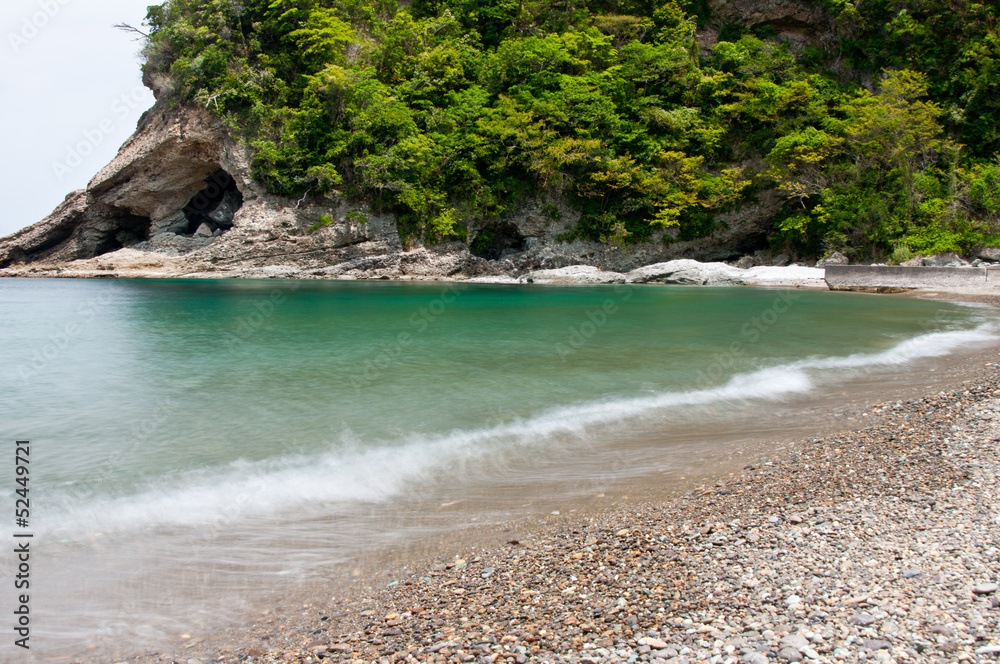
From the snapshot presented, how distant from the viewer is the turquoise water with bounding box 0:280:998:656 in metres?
4.01

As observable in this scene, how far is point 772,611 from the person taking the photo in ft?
8.59

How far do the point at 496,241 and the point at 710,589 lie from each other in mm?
34430

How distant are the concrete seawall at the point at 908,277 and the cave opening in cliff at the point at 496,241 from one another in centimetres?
1793

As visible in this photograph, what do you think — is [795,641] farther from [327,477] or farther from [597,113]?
[597,113]

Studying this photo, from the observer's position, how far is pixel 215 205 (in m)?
42.0

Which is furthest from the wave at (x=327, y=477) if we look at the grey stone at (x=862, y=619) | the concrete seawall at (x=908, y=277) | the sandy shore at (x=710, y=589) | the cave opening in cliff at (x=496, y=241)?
the cave opening in cliff at (x=496, y=241)

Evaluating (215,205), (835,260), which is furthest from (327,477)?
(215,205)

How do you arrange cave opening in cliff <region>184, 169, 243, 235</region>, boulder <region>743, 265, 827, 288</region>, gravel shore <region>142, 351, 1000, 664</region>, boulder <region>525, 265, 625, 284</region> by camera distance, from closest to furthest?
gravel shore <region>142, 351, 1000, 664</region> → boulder <region>743, 265, 827, 288</region> → boulder <region>525, 265, 625, 284</region> → cave opening in cliff <region>184, 169, 243, 235</region>

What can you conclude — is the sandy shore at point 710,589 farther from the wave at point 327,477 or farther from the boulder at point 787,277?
the boulder at point 787,277

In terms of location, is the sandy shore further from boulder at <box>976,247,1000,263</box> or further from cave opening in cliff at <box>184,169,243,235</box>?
cave opening in cliff at <box>184,169,243,235</box>

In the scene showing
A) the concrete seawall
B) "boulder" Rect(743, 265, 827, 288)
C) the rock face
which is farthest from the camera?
the rock face

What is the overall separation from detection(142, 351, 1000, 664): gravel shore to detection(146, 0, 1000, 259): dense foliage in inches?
1226

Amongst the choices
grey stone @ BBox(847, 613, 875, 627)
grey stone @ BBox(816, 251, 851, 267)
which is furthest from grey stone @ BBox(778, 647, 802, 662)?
grey stone @ BBox(816, 251, 851, 267)

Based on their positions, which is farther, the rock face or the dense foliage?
the rock face
